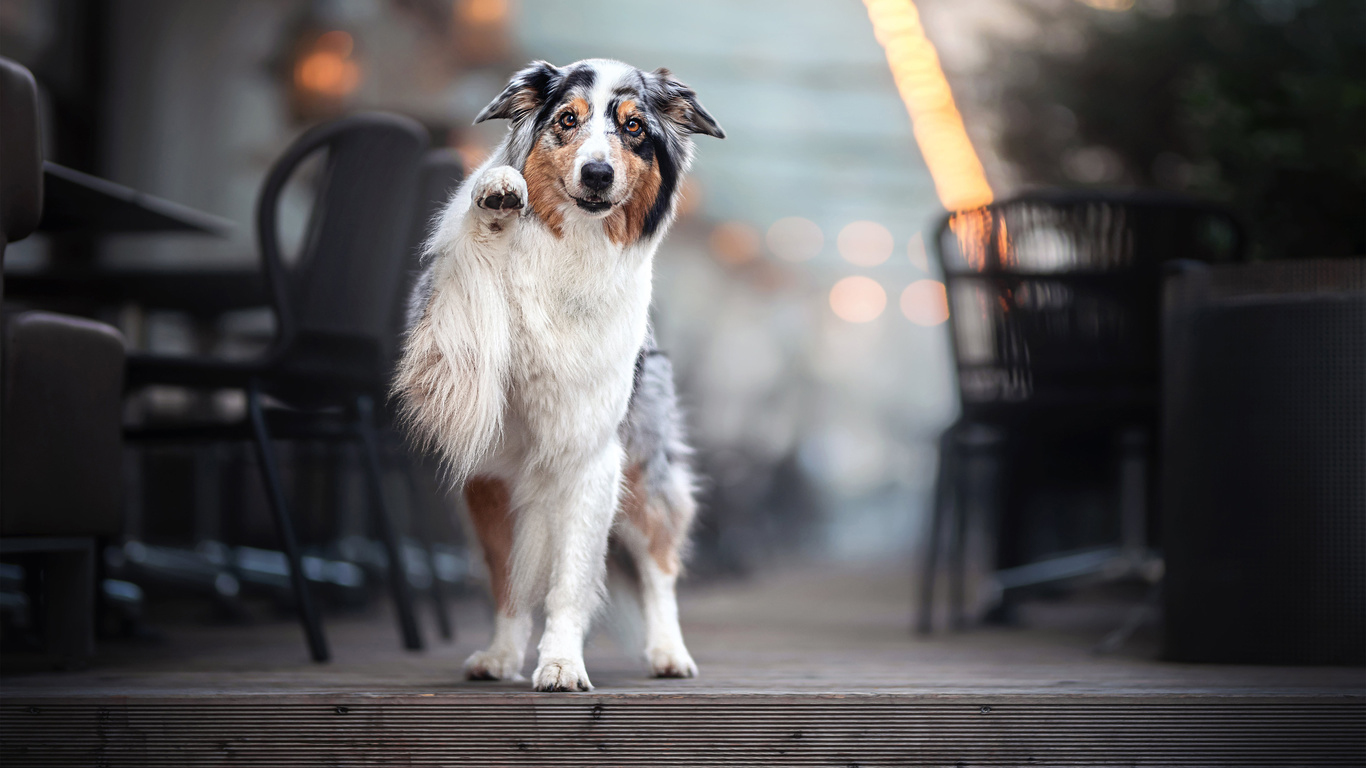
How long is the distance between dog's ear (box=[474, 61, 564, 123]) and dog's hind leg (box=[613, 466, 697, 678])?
0.69 m

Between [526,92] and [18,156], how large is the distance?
0.87m

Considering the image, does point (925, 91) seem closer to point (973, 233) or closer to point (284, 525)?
point (973, 233)

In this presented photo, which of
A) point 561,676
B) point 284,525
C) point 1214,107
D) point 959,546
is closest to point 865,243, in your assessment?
point 1214,107

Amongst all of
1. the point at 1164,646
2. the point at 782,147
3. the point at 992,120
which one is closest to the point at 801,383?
the point at 782,147

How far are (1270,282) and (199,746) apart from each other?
211cm

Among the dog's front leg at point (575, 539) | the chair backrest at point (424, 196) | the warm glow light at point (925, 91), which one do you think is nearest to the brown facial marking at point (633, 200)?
the dog's front leg at point (575, 539)

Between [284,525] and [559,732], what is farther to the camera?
[284,525]

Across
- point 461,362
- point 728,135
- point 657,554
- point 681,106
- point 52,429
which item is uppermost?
point 728,135

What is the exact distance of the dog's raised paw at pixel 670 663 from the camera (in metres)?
2.18

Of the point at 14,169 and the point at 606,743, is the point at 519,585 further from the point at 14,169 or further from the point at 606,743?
the point at 14,169

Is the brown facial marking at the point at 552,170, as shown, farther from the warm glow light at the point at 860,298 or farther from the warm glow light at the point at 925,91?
the warm glow light at the point at 860,298

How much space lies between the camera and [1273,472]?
230 cm

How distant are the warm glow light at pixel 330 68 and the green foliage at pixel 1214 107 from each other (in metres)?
4.93

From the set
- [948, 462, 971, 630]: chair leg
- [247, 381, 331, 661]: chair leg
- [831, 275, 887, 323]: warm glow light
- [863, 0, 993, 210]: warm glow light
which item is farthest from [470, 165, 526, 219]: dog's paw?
[831, 275, 887, 323]: warm glow light
